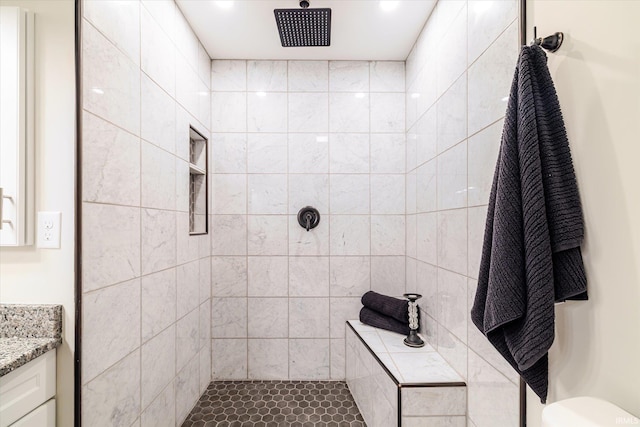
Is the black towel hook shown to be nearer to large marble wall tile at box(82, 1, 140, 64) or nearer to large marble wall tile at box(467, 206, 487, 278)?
large marble wall tile at box(467, 206, 487, 278)

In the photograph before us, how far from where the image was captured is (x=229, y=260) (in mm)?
2463

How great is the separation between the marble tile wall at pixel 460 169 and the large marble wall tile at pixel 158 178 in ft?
4.81

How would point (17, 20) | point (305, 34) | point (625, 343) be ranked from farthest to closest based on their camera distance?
point (305, 34)
point (17, 20)
point (625, 343)

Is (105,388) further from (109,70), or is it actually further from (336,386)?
(336,386)

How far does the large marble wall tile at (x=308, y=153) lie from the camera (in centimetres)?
248

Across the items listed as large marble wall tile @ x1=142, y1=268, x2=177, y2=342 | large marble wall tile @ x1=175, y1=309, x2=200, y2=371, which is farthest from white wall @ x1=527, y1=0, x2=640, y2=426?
large marble wall tile @ x1=175, y1=309, x2=200, y2=371

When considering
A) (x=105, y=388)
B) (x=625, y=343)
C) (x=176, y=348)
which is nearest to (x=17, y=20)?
(x=105, y=388)

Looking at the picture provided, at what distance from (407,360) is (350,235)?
0.99m

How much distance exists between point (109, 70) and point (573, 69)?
1.51 m

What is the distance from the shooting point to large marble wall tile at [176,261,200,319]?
6.22ft

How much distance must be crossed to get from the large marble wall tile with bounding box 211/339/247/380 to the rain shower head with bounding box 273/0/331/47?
213 centimetres

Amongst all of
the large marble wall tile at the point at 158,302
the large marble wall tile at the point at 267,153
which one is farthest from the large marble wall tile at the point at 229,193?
the large marble wall tile at the point at 158,302

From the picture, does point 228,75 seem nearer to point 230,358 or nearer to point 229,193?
point 229,193

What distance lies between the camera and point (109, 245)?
1.24 metres
